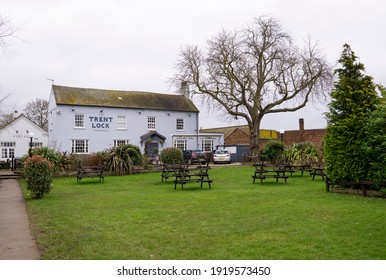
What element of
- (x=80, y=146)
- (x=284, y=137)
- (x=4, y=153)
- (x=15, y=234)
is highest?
(x=284, y=137)

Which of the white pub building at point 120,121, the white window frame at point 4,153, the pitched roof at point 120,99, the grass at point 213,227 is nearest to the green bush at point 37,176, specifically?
the grass at point 213,227

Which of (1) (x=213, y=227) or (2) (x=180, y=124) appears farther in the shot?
(2) (x=180, y=124)

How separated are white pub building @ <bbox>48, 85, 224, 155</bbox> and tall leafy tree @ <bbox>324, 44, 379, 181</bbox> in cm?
2457

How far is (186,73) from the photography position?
3350 cm

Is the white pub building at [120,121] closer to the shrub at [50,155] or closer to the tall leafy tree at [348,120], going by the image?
the shrub at [50,155]

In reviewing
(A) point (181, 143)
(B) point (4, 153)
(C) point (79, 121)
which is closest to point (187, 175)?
(C) point (79, 121)

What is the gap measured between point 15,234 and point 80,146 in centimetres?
2845

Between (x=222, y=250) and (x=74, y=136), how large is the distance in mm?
30651

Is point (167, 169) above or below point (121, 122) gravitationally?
below

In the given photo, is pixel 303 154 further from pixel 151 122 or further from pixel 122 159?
pixel 151 122

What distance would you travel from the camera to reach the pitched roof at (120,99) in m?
34.2

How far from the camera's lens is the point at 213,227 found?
7.08 meters

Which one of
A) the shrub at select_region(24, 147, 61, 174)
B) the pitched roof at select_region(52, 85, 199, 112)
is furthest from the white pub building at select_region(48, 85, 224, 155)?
the shrub at select_region(24, 147, 61, 174)

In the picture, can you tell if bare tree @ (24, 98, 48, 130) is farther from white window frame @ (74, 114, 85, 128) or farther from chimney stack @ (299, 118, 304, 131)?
chimney stack @ (299, 118, 304, 131)
